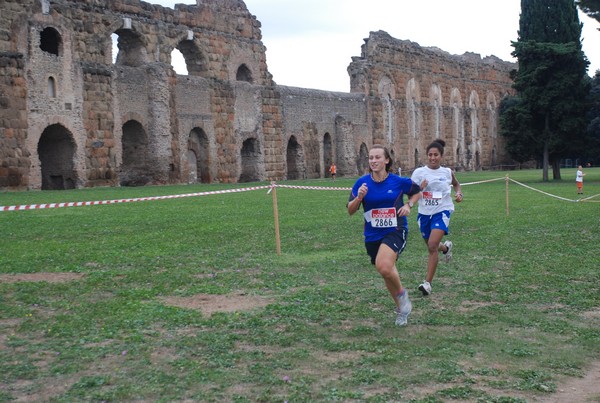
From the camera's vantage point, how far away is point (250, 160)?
37.8 meters

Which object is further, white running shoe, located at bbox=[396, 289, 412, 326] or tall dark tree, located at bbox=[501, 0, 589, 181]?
tall dark tree, located at bbox=[501, 0, 589, 181]

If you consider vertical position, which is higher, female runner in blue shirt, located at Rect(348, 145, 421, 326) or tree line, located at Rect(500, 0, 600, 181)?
tree line, located at Rect(500, 0, 600, 181)

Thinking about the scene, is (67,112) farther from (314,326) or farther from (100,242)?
(314,326)

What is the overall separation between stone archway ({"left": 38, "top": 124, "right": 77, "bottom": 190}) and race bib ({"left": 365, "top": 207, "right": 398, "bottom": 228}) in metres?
23.9

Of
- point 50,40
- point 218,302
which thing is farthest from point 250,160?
point 218,302

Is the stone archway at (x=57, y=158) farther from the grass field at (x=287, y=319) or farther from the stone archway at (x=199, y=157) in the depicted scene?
the grass field at (x=287, y=319)

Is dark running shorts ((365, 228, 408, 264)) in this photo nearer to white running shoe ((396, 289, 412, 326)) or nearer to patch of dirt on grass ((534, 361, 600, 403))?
white running shoe ((396, 289, 412, 326))

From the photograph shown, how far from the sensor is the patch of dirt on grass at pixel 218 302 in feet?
22.9

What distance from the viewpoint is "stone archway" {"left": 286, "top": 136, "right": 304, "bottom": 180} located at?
1597 inches

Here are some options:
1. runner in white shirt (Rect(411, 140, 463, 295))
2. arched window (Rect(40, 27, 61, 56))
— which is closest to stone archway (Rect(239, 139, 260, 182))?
arched window (Rect(40, 27, 61, 56))

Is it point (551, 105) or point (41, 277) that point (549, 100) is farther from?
point (41, 277)

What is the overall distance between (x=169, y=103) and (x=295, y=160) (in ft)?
33.1

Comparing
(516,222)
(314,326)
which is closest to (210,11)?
(516,222)

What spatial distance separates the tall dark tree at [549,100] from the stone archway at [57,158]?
20927 mm
